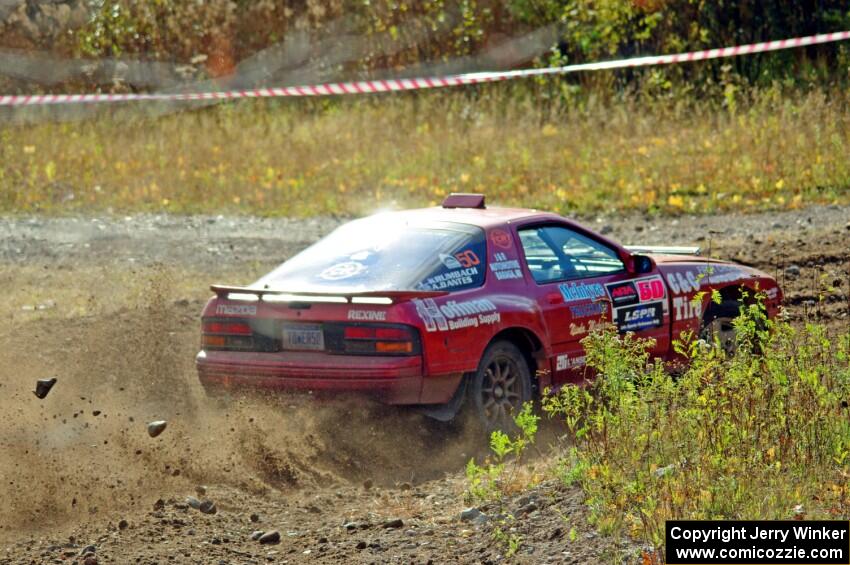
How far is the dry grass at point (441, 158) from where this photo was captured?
1800 centimetres

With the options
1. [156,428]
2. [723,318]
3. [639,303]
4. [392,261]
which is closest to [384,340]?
[392,261]

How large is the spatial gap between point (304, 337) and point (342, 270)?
74 centimetres

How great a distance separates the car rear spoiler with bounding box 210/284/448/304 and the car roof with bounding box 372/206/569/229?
86 centimetres

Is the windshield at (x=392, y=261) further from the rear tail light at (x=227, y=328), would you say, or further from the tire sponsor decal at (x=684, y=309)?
the tire sponsor decal at (x=684, y=309)

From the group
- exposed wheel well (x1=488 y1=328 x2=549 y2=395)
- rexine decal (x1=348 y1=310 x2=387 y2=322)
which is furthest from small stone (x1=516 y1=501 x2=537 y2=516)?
exposed wheel well (x1=488 y1=328 x2=549 y2=395)

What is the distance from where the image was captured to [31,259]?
15281 mm

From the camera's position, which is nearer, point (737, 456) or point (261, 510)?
point (737, 456)

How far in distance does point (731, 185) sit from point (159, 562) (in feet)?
42.0

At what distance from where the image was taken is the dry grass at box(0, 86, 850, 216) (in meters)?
18.0

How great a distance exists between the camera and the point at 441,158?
1977 centimetres

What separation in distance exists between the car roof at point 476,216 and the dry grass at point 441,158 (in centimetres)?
787

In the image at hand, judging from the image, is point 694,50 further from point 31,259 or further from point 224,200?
point 31,259

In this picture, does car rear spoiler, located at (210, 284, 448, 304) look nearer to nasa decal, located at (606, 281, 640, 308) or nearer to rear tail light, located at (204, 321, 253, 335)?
rear tail light, located at (204, 321, 253, 335)

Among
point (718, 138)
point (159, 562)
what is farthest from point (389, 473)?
point (718, 138)
